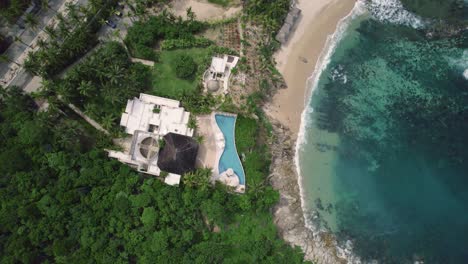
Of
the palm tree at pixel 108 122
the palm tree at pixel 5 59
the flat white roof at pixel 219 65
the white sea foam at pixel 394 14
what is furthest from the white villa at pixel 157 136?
the white sea foam at pixel 394 14

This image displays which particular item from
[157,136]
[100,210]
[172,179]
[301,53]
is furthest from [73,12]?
[301,53]

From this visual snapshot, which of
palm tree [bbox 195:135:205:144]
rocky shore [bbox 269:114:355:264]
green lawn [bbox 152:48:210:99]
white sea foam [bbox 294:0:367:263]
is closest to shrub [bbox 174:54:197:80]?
green lawn [bbox 152:48:210:99]

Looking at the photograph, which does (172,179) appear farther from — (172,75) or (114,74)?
(114,74)

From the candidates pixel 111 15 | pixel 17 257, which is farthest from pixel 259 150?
pixel 17 257

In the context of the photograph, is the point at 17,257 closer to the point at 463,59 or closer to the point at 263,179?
the point at 263,179

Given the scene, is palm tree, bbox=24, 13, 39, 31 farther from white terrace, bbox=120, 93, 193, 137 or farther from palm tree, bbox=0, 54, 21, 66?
white terrace, bbox=120, 93, 193, 137

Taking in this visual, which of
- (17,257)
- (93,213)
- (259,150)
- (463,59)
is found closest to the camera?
(17,257)
